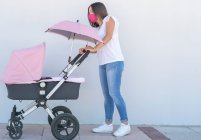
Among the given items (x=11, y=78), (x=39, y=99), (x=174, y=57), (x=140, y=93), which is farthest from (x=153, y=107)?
(x=11, y=78)

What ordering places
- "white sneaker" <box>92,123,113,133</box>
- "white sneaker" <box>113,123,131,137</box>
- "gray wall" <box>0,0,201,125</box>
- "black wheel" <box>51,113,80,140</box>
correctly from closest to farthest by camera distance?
"black wheel" <box>51,113,80,140</box>, "white sneaker" <box>113,123,131,137</box>, "white sneaker" <box>92,123,113,133</box>, "gray wall" <box>0,0,201,125</box>

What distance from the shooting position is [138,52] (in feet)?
22.0

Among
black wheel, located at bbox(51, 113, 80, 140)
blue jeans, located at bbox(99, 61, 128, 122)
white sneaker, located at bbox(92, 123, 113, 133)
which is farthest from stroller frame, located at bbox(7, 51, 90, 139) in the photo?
white sneaker, located at bbox(92, 123, 113, 133)

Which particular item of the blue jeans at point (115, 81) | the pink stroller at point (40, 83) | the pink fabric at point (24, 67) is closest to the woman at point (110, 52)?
the blue jeans at point (115, 81)

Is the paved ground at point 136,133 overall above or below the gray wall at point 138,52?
below

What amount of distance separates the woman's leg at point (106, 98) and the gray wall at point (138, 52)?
1.89 ft

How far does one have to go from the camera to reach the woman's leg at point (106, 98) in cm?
602

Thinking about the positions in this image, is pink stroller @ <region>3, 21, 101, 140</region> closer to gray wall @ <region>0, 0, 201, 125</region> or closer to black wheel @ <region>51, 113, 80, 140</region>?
black wheel @ <region>51, 113, 80, 140</region>

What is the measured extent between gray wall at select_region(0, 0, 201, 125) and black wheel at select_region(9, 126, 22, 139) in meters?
1.00

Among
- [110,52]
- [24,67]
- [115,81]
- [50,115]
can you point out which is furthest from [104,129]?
[24,67]

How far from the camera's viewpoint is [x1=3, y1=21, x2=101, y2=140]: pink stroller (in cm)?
533

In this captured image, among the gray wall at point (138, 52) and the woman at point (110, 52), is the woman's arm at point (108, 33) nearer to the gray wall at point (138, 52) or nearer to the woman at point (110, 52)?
the woman at point (110, 52)

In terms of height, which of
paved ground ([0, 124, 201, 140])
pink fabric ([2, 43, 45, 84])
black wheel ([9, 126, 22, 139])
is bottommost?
paved ground ([0, 124, 201, 140])

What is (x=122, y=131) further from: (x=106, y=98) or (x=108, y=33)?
(x=108, y=33)
